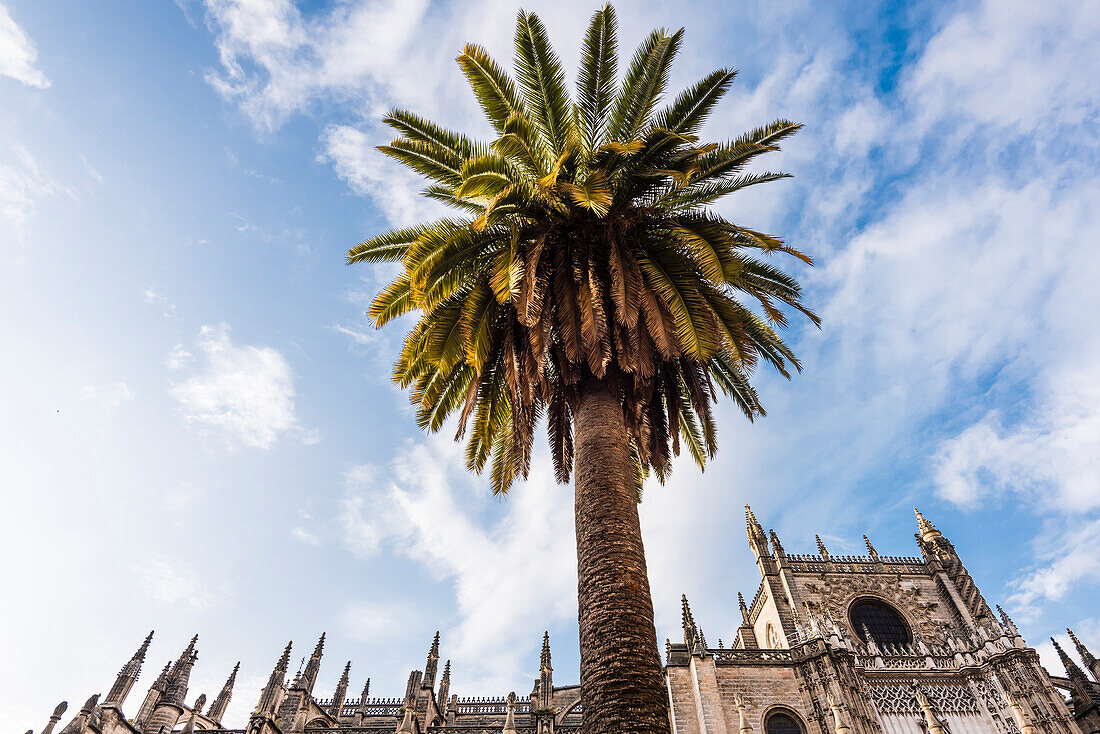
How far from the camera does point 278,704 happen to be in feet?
91.1

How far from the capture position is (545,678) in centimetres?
2834

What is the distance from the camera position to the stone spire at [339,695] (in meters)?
34.5

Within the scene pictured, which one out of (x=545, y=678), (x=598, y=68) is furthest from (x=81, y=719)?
(x=598, y=68)

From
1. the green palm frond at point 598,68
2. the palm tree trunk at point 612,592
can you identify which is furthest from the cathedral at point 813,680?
the green palm frond at point 598,68

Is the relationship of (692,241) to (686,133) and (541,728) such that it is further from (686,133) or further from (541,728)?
(541,728)

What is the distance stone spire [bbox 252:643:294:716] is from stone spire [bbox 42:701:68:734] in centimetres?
826

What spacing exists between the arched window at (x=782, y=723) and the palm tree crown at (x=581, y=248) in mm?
18272

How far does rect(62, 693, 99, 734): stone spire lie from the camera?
2522 cm

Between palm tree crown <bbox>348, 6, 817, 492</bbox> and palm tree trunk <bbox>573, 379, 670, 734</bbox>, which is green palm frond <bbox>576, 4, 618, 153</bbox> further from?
palm tree trunk <bbox>573, 379, 670, 734</bbox>

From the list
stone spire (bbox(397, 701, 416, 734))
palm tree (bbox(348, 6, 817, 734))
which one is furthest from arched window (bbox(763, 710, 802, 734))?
palm tree (bbox(348, 6, 817, 734))

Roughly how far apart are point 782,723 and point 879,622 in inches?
418

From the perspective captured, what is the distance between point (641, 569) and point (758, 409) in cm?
668

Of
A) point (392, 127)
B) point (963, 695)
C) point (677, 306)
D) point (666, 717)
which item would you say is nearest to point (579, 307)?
point (677, 306)

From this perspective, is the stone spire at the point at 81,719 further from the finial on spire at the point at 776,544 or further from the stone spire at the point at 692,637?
the finial on spire at the point at 776,544
